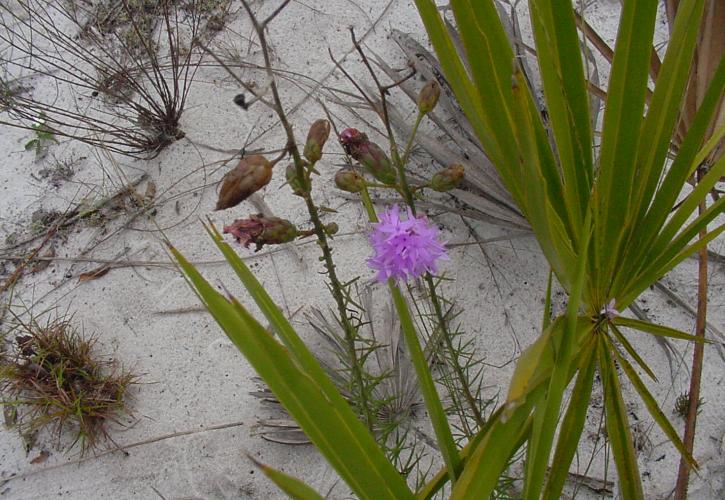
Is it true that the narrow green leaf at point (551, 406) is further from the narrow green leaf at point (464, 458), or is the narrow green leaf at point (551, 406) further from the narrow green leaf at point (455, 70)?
the narrow green leaf at point (455, 70)

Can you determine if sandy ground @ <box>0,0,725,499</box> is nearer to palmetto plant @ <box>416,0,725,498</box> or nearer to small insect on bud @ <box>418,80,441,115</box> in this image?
palmetto plant @ <box>416,0,725,498</box>

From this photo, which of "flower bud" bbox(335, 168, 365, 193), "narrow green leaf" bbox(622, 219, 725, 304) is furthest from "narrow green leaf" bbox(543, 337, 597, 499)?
"flower bud" bbox(335, 168, 365, 193)

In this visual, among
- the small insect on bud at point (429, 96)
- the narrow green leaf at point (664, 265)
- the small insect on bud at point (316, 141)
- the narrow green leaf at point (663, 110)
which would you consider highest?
the narrow green leaf at point (663, 110)

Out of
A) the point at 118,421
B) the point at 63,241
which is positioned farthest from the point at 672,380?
the point at 63,241

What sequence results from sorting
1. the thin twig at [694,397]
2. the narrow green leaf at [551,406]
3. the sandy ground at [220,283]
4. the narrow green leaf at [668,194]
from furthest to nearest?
the sandy ground at [220,283]
the thin twig at [694,397]
the narrow green leaf at [668,194]
the narrow green leaf at [551,406]

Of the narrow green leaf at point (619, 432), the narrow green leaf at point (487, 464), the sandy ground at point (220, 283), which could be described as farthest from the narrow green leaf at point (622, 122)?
the sandy ground at point (220, 283)

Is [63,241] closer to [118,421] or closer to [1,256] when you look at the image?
[1,256]
